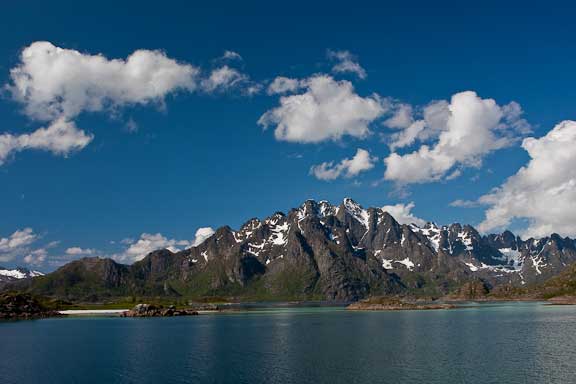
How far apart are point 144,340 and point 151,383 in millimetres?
64455

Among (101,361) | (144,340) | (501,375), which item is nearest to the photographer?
(501,375)

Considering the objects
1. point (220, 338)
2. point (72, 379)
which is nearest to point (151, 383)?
point (72, 379)

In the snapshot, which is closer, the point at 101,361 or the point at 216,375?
the point at 216,375

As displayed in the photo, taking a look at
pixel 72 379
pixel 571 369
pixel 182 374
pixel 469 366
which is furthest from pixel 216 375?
pixel 571 369

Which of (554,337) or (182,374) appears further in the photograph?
(554,337)

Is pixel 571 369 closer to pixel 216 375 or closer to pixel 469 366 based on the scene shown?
pixel 469 366

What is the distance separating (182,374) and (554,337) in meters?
88.3

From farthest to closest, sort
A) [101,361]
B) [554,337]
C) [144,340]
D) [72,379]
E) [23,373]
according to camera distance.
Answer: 1. [144,340]
2. [554,337]
3. [101,361]
4. [23,373]
5. [72,379]

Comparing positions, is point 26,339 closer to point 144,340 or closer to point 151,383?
point 144,340

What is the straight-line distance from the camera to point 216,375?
79.6 m

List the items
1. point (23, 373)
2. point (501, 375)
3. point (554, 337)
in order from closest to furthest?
point (501, 375) < point (23, 373) < point (554, 337)

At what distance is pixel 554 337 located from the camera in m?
118

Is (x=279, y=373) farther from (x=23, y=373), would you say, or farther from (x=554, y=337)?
(x=554, y=337)

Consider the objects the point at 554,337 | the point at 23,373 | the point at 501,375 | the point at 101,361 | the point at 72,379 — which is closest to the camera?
the point at 501,375
